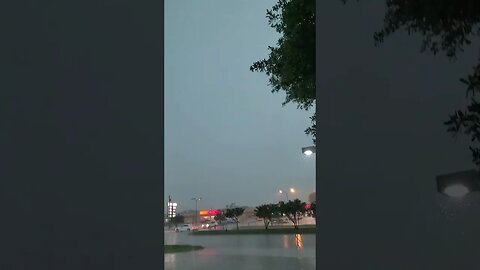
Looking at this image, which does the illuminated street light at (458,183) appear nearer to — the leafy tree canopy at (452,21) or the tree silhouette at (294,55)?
the leafy tree canopy at (452,21)

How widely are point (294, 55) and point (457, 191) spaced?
5.33 metres

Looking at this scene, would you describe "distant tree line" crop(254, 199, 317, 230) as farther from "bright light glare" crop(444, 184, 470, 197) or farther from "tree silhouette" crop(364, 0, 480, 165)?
"tree silhouette" crop(364, 0, 480, 165)

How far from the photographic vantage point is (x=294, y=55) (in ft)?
37.6

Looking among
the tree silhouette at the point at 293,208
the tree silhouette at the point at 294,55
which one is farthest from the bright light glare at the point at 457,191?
the tree silhouette at the point at 293,208

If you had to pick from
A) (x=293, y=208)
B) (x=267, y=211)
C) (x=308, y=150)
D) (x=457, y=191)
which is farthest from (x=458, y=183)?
(x=267, y=211)

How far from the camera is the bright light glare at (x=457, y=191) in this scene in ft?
23.7

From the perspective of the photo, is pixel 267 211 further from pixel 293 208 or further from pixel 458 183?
pixel 458 183

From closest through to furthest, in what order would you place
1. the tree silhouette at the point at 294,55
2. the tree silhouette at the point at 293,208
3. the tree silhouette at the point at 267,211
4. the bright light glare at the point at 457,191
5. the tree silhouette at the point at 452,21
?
the tree silhouette at the point at 452,21 → the bright light glare at the point at 457,191 → the tree silhouette at the point at 294,55 → the tree silhouette at the point at 293,208 → the tree silhouette at the point at 267,211

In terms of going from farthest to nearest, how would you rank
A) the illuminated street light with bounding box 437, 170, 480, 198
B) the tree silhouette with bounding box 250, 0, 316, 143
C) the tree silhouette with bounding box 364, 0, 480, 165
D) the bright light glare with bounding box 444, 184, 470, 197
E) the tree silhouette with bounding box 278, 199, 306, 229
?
the tree silhouette with bounding box 278, 199, 306, 229 → the tree silhouette with bounding box 250, 0, 316, 143 → the bright light glare with bounding box 444, 184, 470, 197 → the illuminated street light with bounding box 437, 170, 480, 198 → the tree silhouette with bounding box 364, 0, 480, 165

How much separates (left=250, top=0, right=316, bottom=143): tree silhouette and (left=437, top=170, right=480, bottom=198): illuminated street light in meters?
4.64

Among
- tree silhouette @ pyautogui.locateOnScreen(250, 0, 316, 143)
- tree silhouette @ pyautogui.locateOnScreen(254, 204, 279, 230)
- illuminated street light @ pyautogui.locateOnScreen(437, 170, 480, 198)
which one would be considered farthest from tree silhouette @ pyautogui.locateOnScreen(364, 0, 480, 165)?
tree silhouette @ pyautogui.locateOnScreen(254, 204, 279, 230)

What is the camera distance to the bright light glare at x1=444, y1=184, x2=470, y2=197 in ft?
23.7

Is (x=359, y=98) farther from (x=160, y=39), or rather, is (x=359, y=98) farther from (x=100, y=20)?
(x=100, y=20)

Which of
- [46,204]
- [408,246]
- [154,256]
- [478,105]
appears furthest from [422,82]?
[46,204]
